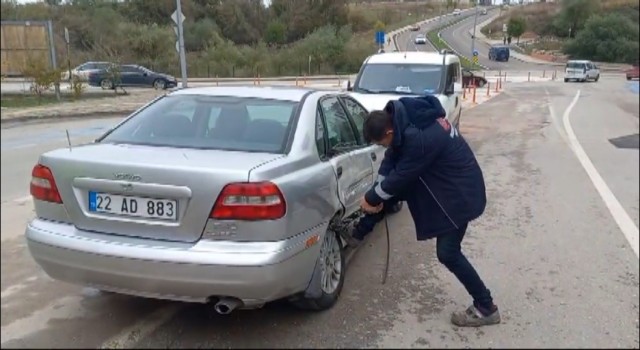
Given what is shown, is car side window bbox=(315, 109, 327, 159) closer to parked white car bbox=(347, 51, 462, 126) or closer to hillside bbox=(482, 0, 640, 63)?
hillside bbox=(482, 0, 640, 63)

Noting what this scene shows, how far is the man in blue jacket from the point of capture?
10.8ft

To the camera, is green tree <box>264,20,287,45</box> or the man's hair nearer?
the man's hair

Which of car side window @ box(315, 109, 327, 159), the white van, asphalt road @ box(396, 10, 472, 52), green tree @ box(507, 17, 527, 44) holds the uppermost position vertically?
asphalt road @ box(396, 10, 472, 52)

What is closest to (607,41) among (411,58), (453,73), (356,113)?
(356,113)

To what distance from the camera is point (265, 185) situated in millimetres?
2936

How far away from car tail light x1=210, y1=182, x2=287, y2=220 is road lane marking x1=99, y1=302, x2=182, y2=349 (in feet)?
2.73

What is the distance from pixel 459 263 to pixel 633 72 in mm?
1607

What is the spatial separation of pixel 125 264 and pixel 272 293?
748 mm


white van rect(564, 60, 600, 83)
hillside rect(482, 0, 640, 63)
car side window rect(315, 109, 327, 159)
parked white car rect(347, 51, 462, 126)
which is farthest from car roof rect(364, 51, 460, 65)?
hillside rect(482, 0, 640, 63)

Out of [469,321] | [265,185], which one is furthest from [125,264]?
[469,321]

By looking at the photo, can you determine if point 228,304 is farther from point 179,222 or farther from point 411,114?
point 411,114

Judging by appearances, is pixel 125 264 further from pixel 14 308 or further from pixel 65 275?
pixel 14 308

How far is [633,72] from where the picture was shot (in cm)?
237

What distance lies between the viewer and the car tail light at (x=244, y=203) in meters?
2.88
